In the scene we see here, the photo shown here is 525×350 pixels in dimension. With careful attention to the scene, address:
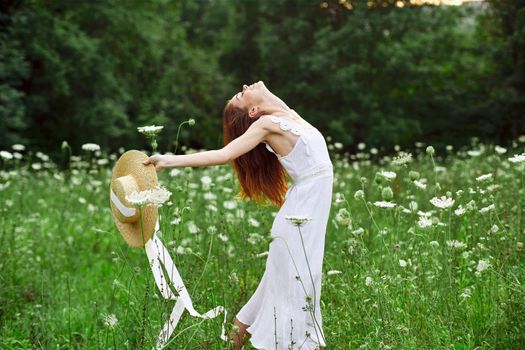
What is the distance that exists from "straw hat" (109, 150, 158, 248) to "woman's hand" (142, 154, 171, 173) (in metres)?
0.02

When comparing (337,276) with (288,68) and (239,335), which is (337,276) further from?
(288,68)

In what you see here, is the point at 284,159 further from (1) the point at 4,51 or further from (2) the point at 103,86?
(2) the point at 103,86

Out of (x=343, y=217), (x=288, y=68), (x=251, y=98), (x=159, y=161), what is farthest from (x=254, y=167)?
(x=288, y=68)

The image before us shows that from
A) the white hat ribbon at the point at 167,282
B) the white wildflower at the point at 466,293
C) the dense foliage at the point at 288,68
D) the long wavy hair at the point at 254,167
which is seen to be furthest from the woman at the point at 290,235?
the dense foliage at the point at 288,68

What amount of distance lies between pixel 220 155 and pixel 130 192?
0.39 metres

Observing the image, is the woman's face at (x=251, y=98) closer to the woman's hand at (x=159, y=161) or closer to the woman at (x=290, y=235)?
the woman at (x=290, y=235)

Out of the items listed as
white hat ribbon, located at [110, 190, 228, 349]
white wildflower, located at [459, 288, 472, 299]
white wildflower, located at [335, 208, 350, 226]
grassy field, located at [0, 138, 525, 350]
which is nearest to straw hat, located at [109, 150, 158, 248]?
white hat ribbon, located at [110, 190, 228, 349]

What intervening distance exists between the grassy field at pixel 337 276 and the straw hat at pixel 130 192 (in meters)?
0.14

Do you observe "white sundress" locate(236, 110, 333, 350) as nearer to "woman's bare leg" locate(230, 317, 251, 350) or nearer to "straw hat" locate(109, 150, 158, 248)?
"woman's bare leg" locate(230, 317, 251, 350)

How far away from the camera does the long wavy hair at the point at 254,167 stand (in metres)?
3.43

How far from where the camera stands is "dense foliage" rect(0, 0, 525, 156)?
18.9m

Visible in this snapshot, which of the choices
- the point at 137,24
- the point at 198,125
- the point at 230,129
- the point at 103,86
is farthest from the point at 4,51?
the point at 230,129

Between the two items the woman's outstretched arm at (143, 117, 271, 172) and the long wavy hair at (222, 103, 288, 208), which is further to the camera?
the long wavy hair at (222, 103, 288, 208)

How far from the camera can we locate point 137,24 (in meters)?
20.5
